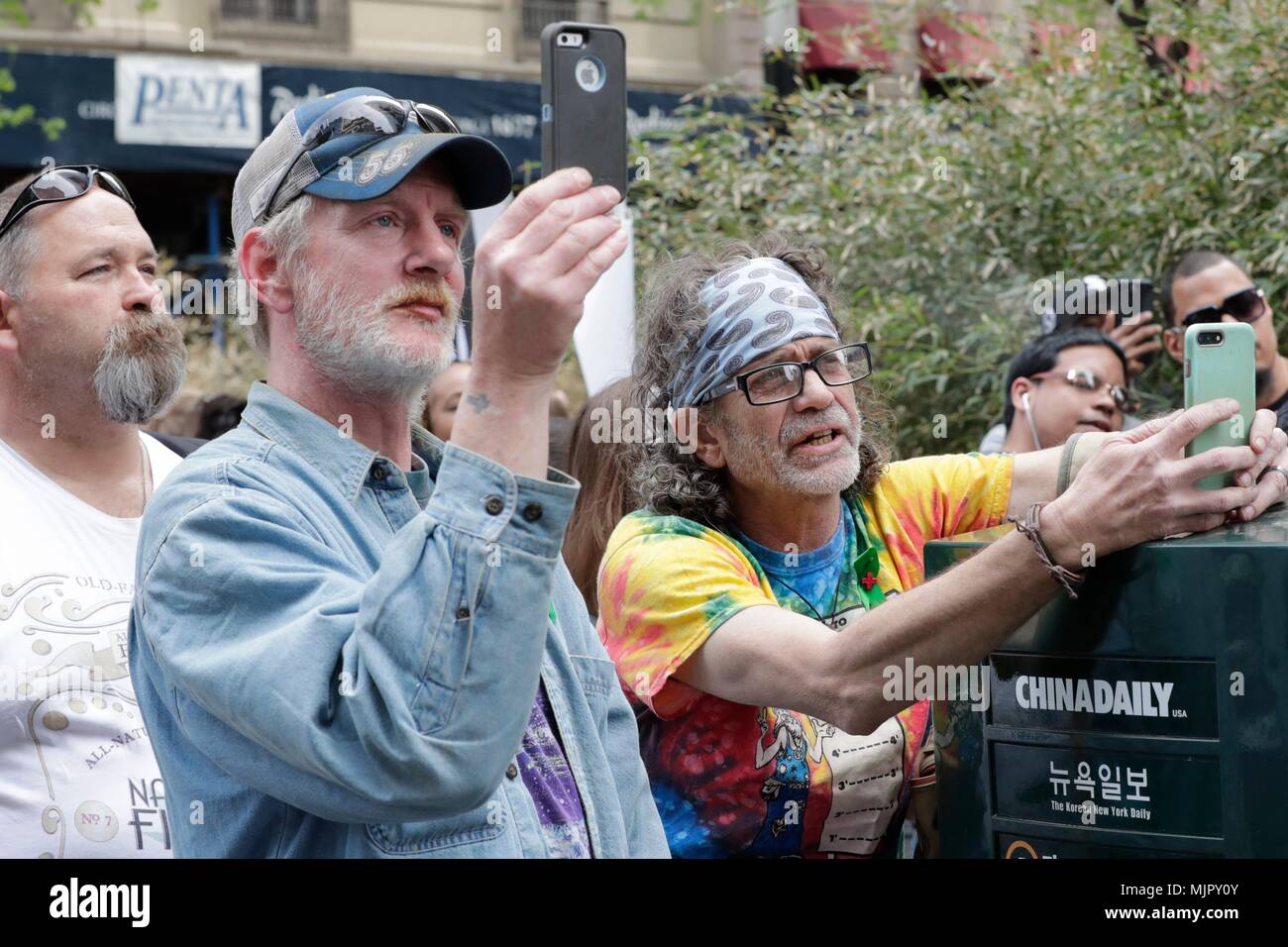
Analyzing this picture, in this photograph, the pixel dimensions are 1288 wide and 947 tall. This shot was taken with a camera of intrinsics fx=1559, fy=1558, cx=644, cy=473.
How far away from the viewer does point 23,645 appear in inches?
105

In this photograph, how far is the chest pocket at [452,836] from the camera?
164cm

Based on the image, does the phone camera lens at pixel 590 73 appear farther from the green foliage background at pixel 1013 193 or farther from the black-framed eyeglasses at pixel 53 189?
the green foliage background at pixel 1013 193

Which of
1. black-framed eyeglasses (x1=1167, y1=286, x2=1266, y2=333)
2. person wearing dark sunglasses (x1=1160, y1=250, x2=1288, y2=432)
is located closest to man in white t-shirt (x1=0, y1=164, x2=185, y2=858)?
person wearing dark sunglasses (x1=1160, y1=250, x2=1288, y2=432)

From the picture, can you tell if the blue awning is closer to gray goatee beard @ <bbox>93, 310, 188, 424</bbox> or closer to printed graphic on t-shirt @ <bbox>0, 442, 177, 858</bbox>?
gray goatee beard @ <bbox>93, 310, 188, 424</bbox>

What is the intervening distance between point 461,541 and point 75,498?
1756 millimetres

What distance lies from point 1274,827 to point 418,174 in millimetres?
1232

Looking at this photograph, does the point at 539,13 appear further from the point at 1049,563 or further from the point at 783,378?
the point at 1049,563

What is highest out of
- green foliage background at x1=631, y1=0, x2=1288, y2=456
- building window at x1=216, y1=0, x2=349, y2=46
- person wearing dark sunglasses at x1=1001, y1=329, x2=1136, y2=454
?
building window at x1=216, y1=0, x2=349, y2=46

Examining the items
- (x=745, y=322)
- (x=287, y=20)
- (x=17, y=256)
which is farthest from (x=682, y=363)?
(x=287, y=20)

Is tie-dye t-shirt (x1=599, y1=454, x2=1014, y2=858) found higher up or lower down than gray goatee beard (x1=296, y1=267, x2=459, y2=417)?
lower down

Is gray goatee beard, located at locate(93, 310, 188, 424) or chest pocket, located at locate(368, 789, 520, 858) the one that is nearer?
chest pocket, located at locate(368, 789, 520, 858)

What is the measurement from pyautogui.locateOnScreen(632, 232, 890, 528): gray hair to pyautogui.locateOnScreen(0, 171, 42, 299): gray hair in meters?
1.29

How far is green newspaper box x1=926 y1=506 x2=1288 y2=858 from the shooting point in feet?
5.83

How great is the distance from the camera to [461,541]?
1485mm
